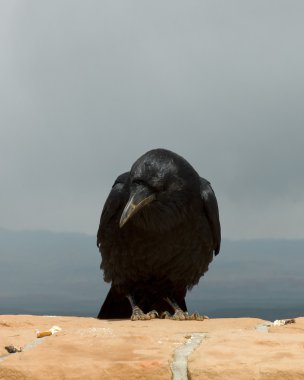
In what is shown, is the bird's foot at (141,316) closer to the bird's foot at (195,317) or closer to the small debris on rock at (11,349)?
the bird's foot at (195,317)

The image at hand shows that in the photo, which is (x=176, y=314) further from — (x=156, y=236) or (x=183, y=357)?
(x=183, y=357)

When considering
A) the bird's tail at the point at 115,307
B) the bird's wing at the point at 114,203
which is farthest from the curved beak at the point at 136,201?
the bird's tail at the point at 115,307

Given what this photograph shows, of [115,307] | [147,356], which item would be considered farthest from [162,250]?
[147,356]

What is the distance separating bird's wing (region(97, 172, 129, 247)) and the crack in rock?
2290 millimetres

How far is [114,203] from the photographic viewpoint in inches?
243

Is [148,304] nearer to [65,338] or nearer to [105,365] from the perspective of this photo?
[65,338]

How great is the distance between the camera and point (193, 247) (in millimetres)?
6039

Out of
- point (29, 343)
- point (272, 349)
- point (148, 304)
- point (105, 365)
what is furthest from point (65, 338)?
point (148, 304)

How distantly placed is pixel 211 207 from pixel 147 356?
2.76 meters

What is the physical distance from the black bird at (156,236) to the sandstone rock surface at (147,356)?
1637mm

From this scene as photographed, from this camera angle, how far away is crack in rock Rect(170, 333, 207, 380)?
11.2 ft

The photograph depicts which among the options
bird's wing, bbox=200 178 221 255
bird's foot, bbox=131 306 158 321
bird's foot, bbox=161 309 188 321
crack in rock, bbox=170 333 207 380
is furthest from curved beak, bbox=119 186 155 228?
crack in rock, bbox=170 333 207 380

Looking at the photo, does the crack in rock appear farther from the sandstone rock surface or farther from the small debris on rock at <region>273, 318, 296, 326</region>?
the small debris on rock at <region>273, 318, 296, 326</region>

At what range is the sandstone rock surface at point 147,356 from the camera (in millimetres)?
3314
